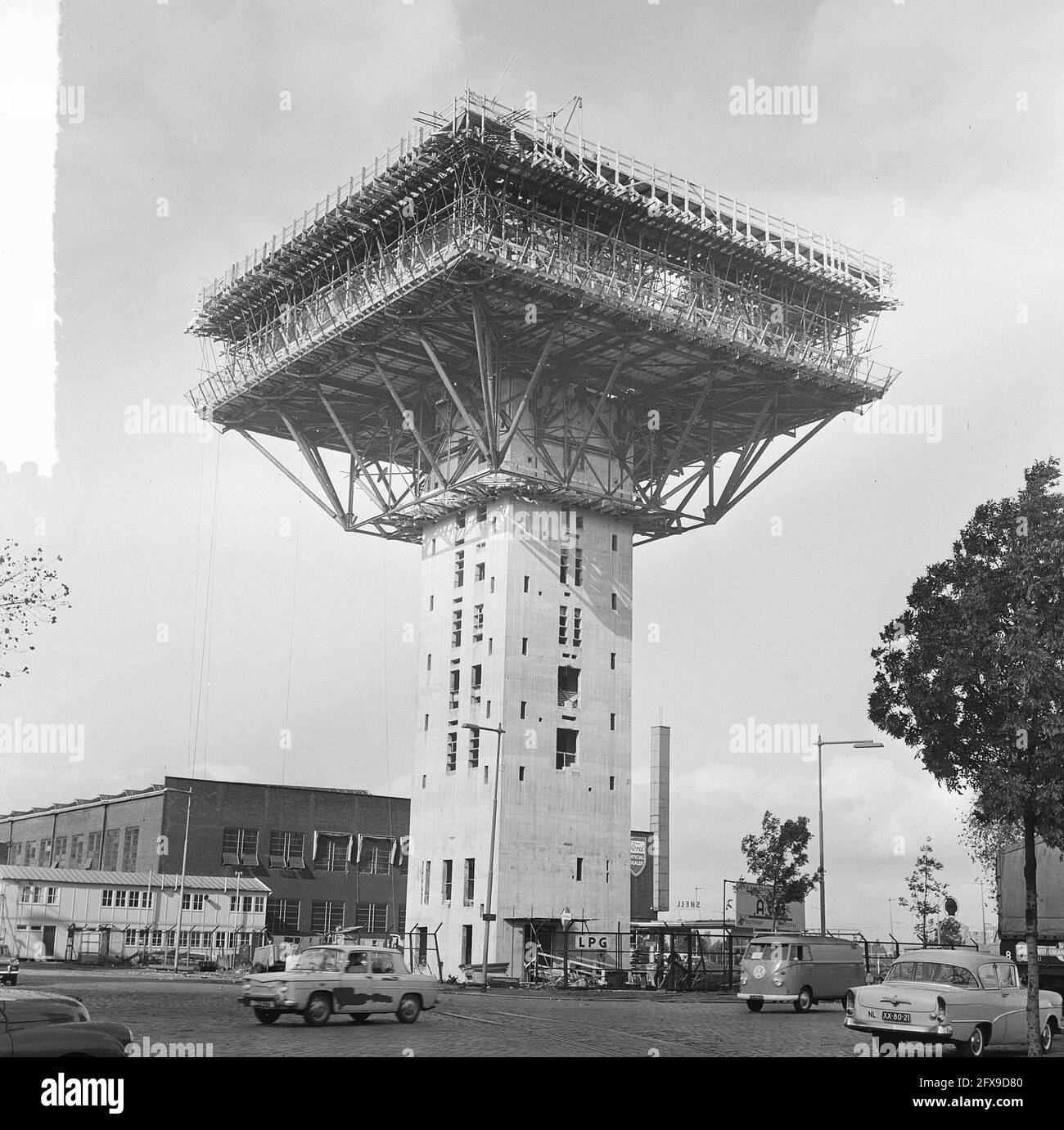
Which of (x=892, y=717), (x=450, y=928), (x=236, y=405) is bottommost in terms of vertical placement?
(x=450, y=928)

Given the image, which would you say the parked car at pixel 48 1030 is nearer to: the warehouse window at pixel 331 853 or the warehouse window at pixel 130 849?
the warehouse window at pixel 130 849

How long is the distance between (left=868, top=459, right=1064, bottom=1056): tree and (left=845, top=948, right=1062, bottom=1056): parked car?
0.60 metres

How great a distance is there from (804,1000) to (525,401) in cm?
3634

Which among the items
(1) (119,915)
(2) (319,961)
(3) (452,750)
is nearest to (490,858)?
(3) (452,750)

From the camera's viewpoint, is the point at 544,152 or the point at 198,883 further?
the point at 198,883

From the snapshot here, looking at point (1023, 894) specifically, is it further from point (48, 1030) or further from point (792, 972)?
point (48, 1030)

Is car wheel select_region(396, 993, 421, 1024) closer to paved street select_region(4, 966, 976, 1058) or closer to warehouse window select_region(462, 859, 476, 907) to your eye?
paved street select_region(4, 966, 976, 1058)

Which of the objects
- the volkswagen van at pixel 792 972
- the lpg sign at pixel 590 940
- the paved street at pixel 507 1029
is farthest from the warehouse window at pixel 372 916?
the volkswagen van at pixel 792 972

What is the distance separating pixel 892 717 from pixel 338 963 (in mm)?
15087

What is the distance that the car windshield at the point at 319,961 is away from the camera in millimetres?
35250

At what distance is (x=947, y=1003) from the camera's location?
2695cm
